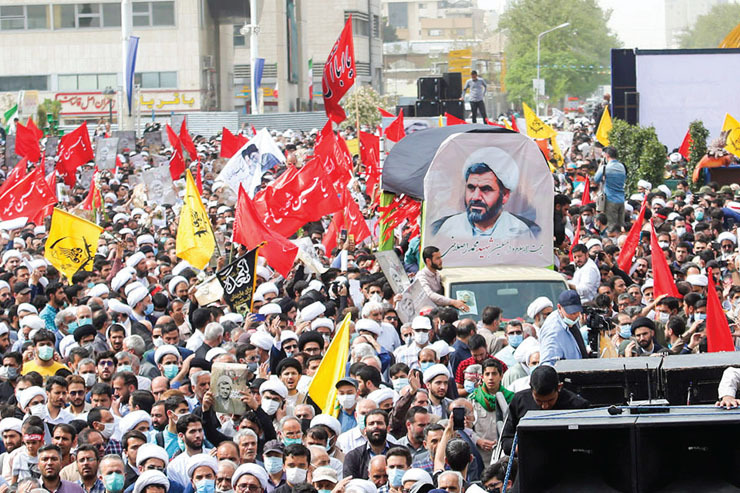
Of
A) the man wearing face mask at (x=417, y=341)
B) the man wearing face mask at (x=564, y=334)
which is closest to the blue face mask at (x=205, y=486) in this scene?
the man wearing face mask at (x=564, y=334)

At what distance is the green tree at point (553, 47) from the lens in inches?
4188

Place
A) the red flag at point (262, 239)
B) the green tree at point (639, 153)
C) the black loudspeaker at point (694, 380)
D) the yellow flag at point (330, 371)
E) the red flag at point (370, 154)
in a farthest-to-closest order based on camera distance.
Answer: the green tree at point (639, 153), the red flag at point (370, 154), the red flag at point (262, 239), the yellow flag at point (330, 371), the black loudspeaker at point (694, 380)

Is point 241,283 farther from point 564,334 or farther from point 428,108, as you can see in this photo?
point 428,108

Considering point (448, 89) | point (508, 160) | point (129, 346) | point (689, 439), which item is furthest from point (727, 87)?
point (689, 439)

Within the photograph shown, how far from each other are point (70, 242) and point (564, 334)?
7874mm

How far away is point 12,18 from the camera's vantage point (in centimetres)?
7125

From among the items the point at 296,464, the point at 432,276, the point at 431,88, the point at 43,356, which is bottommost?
the point at 296,464

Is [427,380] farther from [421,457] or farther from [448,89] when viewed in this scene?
[448,89]

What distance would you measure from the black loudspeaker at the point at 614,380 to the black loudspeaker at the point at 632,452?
122cm

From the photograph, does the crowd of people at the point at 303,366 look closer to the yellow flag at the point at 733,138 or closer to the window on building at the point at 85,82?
the yellow flag at the point at 733,138

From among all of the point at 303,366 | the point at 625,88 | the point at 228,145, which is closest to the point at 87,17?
the point at 625,88

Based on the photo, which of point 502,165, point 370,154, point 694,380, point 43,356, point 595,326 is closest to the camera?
point 694,380

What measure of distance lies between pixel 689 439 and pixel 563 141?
1007 inches

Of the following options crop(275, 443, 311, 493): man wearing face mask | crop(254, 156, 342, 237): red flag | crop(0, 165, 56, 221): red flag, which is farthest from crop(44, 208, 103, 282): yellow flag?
crop(275, 443, 311, 493): man wearing face mask
